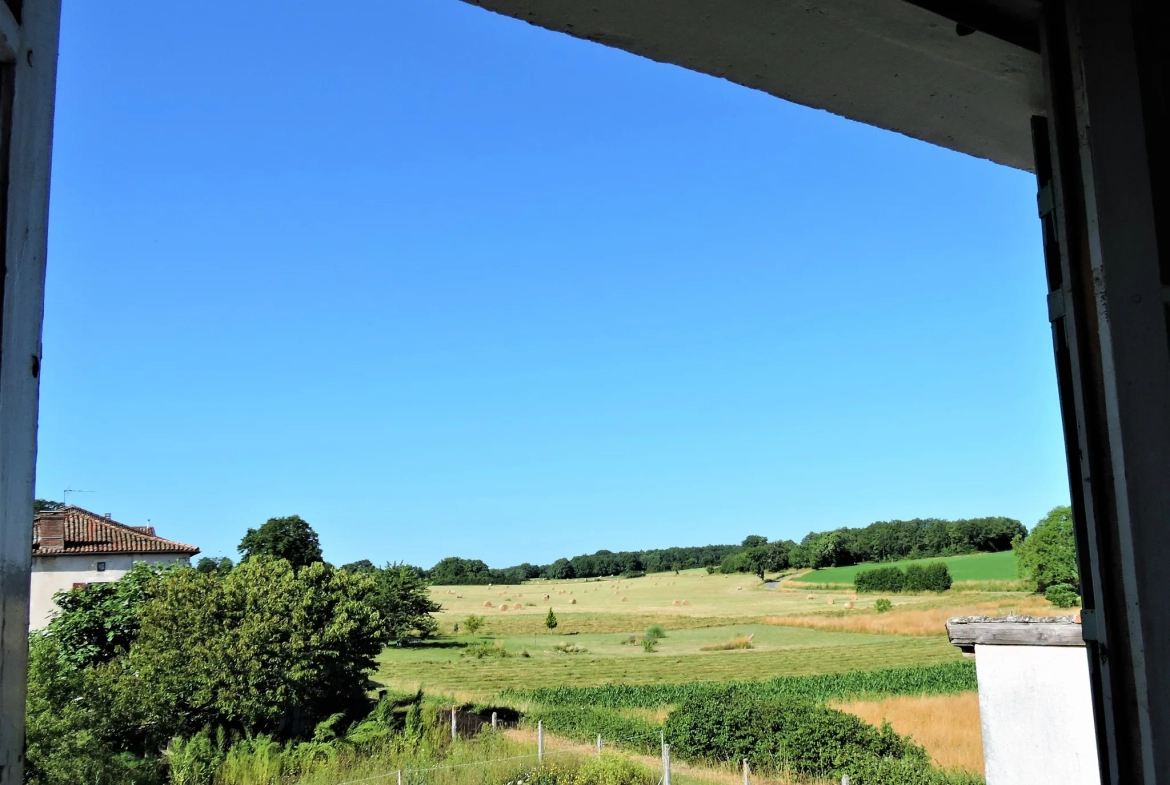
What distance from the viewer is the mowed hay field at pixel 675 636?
2862cm

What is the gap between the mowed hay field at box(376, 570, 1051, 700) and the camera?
28.6 meters

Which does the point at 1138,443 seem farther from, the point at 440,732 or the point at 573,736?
the point at 573,736

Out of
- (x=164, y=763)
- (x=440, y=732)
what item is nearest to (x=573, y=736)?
(x=440, y=732)

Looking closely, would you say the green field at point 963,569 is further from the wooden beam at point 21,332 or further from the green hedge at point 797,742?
the wooden beam at point 21,332

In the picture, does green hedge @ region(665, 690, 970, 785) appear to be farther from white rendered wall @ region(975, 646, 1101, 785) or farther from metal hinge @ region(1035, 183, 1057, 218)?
metal hinge @ region(1035, 183, 1057, 218)

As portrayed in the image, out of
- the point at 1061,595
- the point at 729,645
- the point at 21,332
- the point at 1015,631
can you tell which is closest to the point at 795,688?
the point at 729,645

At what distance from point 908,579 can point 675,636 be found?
1458 centimetres

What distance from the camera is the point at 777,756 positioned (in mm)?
14539

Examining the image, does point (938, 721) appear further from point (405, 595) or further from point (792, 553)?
point (792, 553)

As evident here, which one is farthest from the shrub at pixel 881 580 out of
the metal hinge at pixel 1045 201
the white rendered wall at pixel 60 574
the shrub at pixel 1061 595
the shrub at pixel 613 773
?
the metal hinge at pixel 1045 201

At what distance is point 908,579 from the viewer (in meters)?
43.7

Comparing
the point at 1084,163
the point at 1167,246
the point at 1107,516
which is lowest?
the point at 1107,516

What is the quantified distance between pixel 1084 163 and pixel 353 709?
1823cm

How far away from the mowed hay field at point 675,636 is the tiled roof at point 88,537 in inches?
329
